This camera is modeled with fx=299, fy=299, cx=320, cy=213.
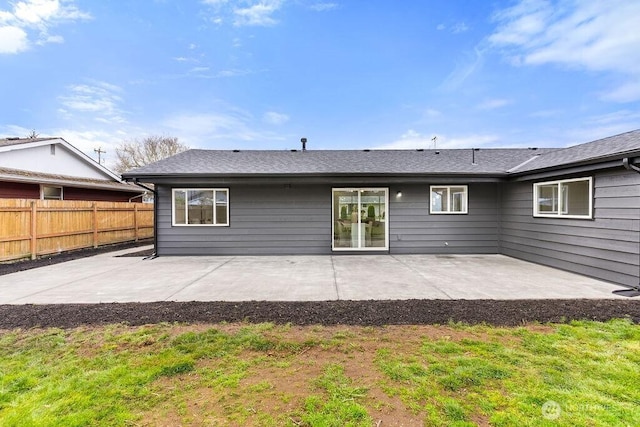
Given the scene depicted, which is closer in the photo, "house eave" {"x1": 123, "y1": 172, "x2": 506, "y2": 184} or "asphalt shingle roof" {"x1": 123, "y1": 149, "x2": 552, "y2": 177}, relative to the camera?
"house eave" {"x1": 123, "y1": 172, "x2": 506, "y2": 184}

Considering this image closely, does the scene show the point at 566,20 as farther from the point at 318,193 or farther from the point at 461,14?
the point at 318,193

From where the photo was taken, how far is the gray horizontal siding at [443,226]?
892 cm

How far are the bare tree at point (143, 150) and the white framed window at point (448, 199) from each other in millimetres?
23396

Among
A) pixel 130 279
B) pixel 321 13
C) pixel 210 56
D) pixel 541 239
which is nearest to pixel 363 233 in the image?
pixel 541 239

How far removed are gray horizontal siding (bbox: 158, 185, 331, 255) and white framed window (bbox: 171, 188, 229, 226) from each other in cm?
16

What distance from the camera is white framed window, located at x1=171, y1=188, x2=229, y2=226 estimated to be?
8891 millimetres

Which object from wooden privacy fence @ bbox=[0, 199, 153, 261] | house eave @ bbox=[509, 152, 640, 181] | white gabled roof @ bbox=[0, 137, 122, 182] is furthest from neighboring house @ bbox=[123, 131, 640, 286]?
white gabled roof @ bbox=[0, 137, 122, 182]

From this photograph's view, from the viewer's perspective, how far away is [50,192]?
38.4ft

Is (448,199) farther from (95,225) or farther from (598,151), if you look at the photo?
(95,225)

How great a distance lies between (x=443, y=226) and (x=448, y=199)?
0.83 meters

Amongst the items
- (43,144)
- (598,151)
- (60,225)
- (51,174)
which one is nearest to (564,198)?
(598,151)

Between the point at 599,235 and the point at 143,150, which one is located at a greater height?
the point at 143,150

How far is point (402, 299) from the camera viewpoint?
4562 millimetres

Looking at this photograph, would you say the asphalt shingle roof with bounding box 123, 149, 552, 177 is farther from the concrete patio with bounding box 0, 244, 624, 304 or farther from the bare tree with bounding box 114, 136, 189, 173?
the bare tree with bounding box 114, 136, 189, 173
